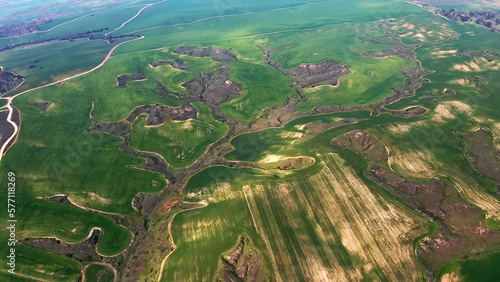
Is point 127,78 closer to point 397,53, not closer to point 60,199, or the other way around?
point 60,199

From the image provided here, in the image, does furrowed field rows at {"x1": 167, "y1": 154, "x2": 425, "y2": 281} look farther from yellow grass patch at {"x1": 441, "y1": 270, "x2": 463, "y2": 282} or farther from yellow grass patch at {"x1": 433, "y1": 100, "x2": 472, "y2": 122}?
yellow grass patch at {"x1": 433, "y1": 100, "x2": 472, "y2": 122}

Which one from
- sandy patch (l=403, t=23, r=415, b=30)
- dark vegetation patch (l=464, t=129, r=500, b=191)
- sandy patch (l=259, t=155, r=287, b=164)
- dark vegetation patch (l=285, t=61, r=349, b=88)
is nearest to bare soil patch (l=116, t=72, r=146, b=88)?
dark vegetation patch (l=285, t=61, r=349, b=88)

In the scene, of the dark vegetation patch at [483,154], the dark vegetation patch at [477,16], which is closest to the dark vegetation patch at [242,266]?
the dark vegetation patch at [483,154]

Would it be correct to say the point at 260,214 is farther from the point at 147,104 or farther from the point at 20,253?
the point at 147,104

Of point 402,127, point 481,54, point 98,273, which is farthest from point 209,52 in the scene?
point 98,273

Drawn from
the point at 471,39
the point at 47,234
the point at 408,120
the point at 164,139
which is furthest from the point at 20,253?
the point at 471,39
